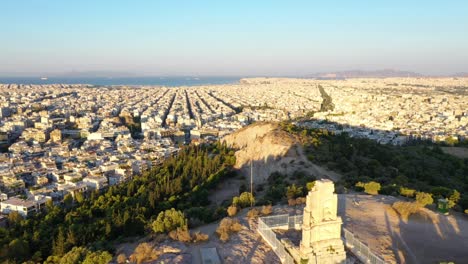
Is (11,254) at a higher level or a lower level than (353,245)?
lower

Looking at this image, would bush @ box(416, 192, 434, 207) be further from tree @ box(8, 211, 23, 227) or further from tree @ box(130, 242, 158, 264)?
tree @ box(8, 211, 23, 227)

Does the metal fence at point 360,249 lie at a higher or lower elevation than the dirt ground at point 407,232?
higher

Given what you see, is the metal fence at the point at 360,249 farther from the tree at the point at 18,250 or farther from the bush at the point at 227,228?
the tree at the point at 18,250

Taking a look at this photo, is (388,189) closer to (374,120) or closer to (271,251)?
(271,251)

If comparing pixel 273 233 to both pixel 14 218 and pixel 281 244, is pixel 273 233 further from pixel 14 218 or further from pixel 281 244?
pixel 14 218

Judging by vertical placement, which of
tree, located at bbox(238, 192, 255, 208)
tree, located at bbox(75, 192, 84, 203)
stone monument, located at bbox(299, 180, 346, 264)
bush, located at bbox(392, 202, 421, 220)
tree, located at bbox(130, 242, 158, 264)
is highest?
stone monument, located at bbox(299, 180, 346, 264)

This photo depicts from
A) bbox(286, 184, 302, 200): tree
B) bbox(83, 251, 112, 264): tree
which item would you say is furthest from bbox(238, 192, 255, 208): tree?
bbox(83, 251, 112, 264): tree

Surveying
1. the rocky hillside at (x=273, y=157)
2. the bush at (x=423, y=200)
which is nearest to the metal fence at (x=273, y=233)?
the bush at (x=423, y=200)

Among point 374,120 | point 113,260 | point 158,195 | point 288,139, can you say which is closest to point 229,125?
point 374,120
